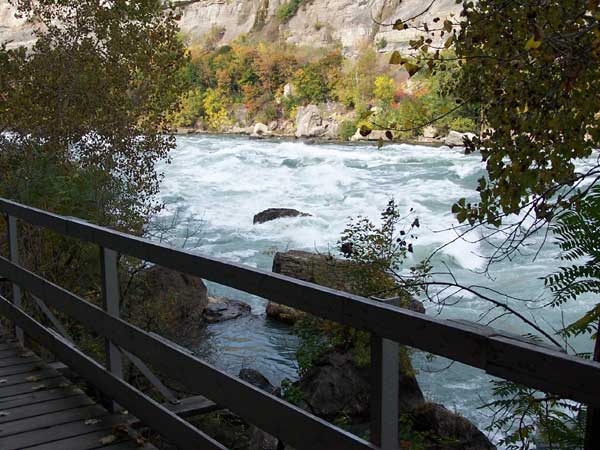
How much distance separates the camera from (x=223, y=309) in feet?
47.5

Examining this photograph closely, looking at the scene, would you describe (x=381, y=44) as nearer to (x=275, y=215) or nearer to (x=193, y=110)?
(x=193, y=110)

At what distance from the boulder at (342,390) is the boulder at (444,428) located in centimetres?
34

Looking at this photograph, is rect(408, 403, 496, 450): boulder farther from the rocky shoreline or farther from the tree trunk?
the rocky shoreline

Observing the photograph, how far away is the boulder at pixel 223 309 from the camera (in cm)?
1406

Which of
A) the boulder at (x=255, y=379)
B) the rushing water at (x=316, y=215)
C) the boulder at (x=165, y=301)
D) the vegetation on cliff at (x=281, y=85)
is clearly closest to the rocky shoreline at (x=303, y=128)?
the vegetation on cliff at (x=281, y=85)

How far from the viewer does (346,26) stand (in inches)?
4087

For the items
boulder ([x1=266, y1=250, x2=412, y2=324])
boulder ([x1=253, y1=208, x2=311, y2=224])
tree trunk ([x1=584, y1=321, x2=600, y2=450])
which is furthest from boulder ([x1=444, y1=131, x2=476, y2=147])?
boulder ([x1=253, y1=208, x2=311, y2=224])

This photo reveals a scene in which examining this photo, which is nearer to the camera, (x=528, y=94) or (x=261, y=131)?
(x=528, y=94)

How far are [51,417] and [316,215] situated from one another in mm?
21543

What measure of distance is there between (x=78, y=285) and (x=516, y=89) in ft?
21.7

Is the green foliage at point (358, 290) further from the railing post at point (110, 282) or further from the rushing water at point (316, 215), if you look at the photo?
the railing post at point (110, 282)

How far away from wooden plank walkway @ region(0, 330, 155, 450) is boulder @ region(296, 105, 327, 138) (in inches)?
2547

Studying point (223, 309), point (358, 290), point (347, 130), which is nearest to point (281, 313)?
point (223, 309)

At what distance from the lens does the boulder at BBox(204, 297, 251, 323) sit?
1406cm
